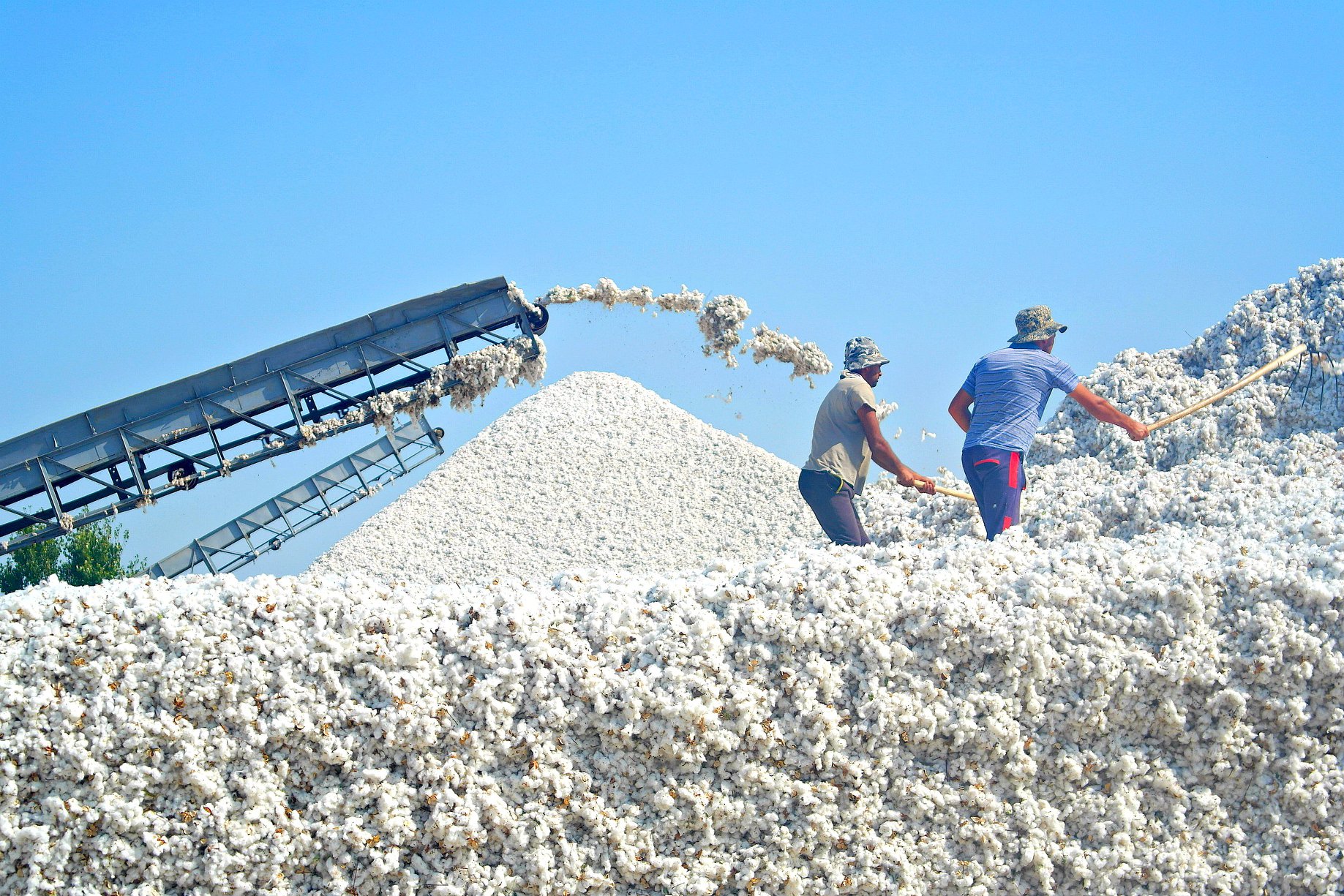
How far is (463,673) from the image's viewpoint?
338 cm

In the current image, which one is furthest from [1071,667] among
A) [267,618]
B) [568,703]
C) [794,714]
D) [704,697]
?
[267,618]

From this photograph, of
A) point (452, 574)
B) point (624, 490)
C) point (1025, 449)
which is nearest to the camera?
point (1025, 449)

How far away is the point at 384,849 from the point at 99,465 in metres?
5.79

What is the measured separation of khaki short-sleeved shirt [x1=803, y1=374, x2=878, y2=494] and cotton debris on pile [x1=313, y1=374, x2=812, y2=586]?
538 cm

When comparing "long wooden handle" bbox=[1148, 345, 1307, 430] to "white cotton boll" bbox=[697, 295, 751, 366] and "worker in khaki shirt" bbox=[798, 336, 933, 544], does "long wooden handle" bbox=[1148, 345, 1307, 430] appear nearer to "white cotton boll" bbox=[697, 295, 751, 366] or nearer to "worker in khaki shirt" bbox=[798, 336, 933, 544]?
"worker in khaki shirt" bbox=[798, 336, 933, 544]

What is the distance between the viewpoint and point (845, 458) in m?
5.96

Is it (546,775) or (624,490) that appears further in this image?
(624,490)

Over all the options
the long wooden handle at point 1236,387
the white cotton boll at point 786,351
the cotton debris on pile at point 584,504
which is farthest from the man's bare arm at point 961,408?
the cotton debris on pile at point 584,504

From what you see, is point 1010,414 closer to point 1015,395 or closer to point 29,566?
point 1015,395

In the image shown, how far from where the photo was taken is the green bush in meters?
18.6

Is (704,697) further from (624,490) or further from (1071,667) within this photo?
(624,490)

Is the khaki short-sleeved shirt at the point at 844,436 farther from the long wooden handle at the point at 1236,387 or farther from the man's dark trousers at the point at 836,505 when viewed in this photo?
the long wooden handle at the point at 1236,387

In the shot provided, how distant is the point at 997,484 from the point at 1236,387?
185cm

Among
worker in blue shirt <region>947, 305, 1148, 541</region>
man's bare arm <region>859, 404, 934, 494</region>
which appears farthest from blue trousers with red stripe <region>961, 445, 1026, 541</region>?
man's bare arm <region>859, 404, 934, 494</region>
